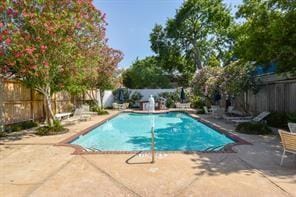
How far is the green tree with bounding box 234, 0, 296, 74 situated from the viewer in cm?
930

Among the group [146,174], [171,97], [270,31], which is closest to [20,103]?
[146,174]

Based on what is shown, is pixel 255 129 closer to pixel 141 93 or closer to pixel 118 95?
pixel 141 93

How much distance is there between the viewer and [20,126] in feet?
43.0

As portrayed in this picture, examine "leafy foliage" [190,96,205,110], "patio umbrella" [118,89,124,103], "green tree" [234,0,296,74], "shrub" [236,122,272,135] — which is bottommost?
"shrub" [236,122,272,135]

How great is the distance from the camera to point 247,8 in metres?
10.9

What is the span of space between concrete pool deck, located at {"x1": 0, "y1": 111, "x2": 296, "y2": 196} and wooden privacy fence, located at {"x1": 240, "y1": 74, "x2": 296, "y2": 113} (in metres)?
5.88

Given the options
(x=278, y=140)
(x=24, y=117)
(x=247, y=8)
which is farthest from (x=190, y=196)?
(x=24, y=117)

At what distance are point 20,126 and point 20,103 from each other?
1.29 m

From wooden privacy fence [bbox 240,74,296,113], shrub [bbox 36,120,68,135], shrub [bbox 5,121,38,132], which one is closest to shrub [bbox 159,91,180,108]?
wooden privacy fence [bbox 240,74,296,113]

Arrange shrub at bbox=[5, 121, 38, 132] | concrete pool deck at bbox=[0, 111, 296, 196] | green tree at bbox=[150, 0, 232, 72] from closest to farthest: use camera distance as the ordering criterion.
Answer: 1. concrete pool deck at bbox=[0, 111, 296, 196]
2. shrub at bbox=[5, 121, 38, 132]
3. green tree at bbox=[150, 0, 232, 72]

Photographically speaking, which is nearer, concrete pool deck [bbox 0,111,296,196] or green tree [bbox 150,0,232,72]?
concrete pool deck [bbox 0,111,296,196]

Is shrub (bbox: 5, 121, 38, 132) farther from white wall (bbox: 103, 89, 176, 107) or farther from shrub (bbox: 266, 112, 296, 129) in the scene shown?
white wall (bbox: 103, 89, 176, 107)

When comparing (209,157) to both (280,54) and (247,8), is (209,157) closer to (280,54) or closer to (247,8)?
(280,54)

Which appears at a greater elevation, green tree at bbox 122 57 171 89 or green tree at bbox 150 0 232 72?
green tree at bbox 150 0 232 72
